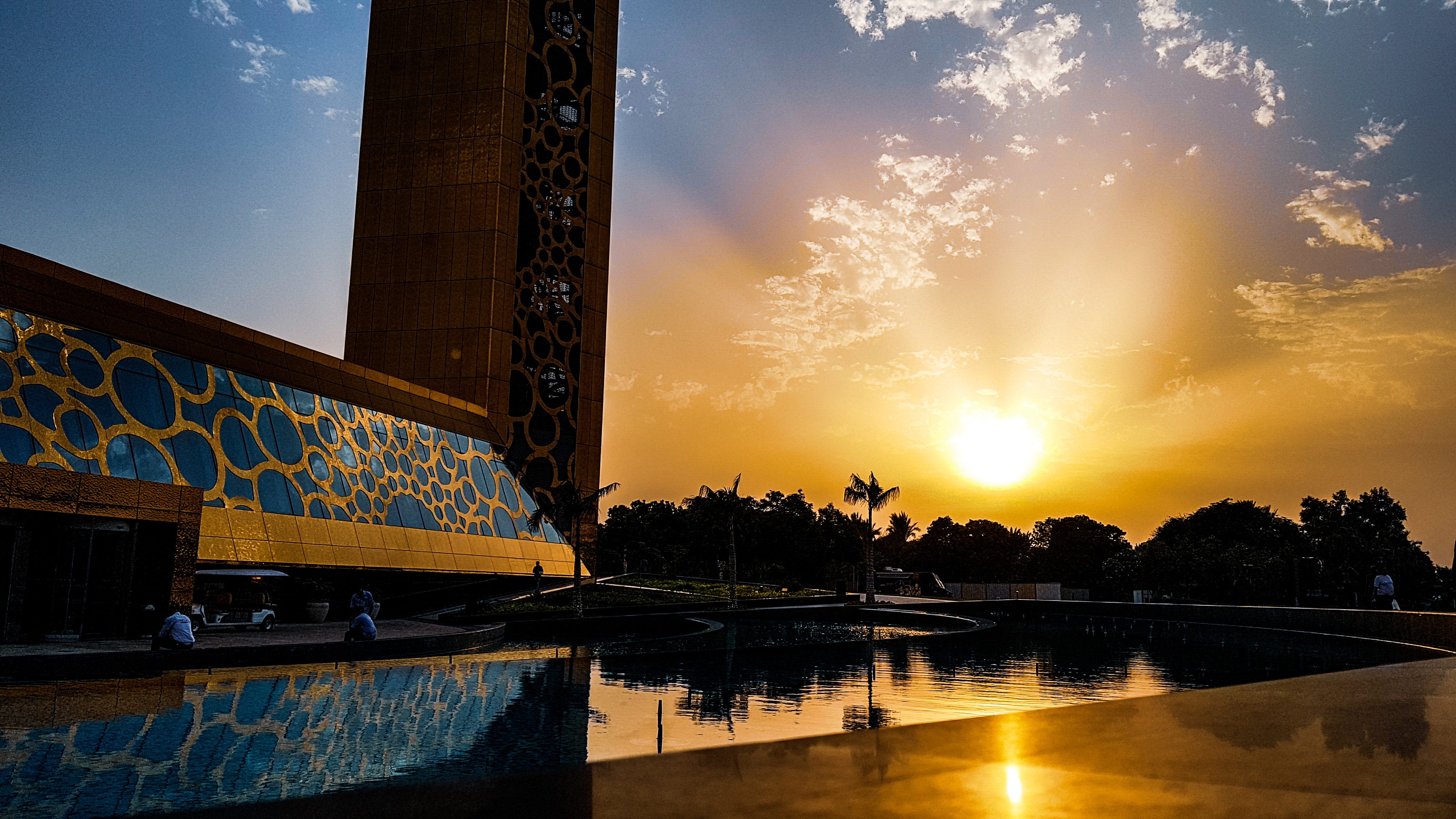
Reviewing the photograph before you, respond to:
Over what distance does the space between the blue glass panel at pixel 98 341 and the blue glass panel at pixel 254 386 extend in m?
4.50

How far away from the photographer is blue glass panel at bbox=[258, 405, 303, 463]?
29.3 meters

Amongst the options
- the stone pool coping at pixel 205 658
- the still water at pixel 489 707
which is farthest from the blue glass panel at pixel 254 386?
the still water at pixel 489 707

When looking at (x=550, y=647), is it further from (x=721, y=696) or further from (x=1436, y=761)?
(x=1436, y=761)

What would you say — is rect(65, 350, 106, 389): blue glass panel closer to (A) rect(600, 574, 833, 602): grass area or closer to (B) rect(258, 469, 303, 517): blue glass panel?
(B) rect(258, 469, 303, 517): blue glass panel

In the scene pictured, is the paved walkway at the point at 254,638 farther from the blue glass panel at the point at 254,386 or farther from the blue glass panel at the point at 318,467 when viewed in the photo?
the blue glass panel at the point at 254,386

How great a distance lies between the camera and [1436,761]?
4387mm

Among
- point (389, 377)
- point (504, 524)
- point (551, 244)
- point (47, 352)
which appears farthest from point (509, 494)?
point (47, 352)

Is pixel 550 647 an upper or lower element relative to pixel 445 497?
lower

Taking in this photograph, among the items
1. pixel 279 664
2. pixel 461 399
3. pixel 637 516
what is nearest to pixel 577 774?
pixel 279 664

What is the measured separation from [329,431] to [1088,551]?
9350 centimetres

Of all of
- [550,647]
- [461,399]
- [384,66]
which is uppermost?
[384,66]

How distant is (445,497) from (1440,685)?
34762 mm

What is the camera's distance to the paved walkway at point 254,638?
16328 millimetres

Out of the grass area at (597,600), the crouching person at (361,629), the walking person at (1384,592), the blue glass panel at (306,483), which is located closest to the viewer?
the crouching person at (361,629)
